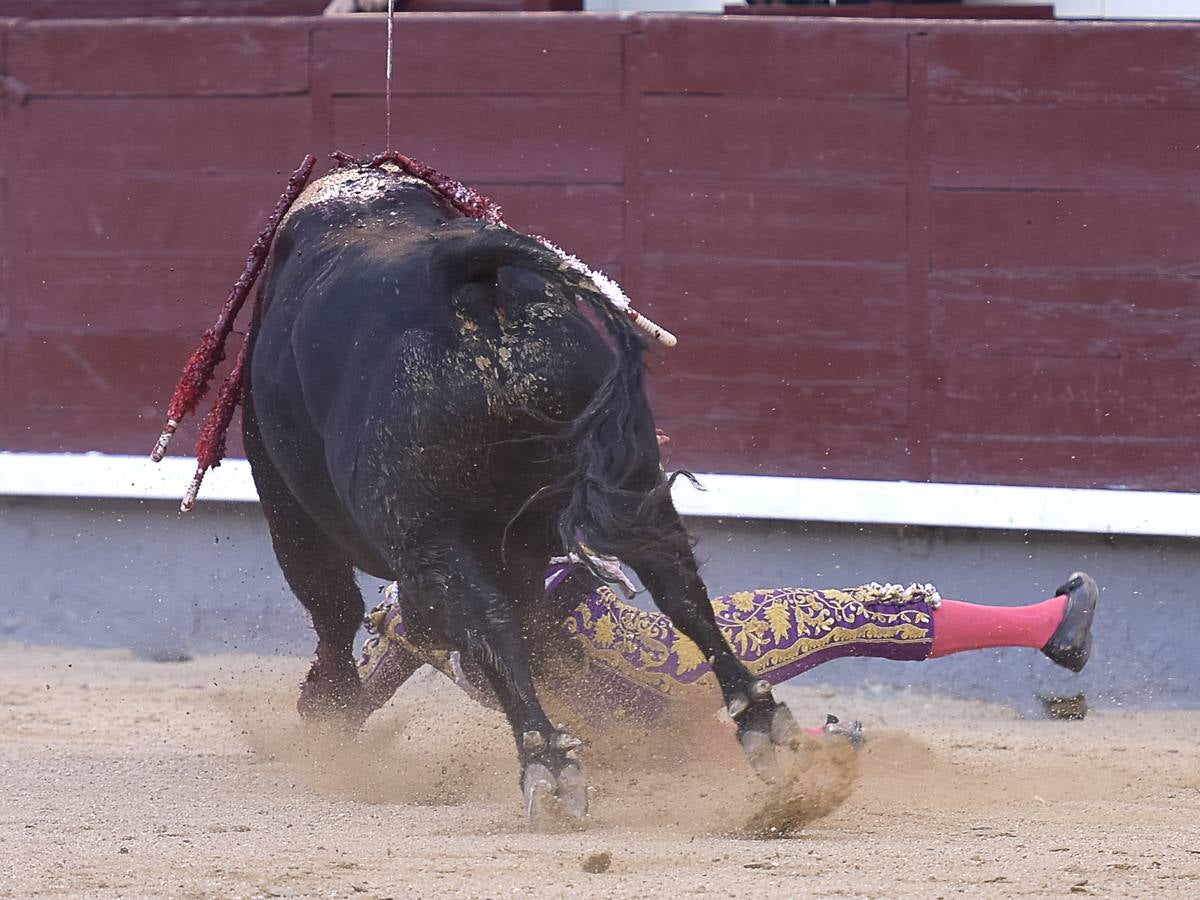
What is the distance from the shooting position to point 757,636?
309 centimetres

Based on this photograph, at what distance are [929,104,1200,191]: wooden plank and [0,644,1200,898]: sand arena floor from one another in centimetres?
128

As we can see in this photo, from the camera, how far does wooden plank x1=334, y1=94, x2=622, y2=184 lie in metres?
4.75

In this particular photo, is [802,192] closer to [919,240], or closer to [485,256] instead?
[919,240]

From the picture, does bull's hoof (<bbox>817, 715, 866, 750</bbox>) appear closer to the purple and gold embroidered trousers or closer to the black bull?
the purple and gold embroidered trousers

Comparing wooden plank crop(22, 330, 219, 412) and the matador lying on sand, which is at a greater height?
the matador lying on sand

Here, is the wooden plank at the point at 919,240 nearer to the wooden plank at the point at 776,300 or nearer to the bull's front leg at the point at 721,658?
the wooden plank at the point at 776,300

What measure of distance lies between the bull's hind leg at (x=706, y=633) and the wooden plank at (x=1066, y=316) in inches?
79.8

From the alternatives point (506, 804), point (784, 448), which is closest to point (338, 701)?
point (506, 804)

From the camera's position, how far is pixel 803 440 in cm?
470

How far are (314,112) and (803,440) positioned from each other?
60.4 inches

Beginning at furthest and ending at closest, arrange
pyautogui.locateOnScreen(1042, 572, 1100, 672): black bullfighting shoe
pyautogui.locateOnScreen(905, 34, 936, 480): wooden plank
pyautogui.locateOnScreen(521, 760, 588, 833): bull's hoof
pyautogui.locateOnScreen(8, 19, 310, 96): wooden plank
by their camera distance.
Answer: pyautogui.locateOnScreen(8, 19, 310, 96): wooden plank, pyautogui.locateOnScreen(905, 34, 936, 480): wooden plank, pyautogui.locateOnScreen(1042, 572, 1100, 672): black bullfighting shoe, pyautogui.locateOnScreen(521, 760, 588, 833): bull's hoof

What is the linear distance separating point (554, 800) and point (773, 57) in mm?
2614

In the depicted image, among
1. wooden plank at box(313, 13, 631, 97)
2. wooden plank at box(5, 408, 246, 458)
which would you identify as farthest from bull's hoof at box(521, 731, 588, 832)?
wooden plank at box(5, 408, 246, 458)

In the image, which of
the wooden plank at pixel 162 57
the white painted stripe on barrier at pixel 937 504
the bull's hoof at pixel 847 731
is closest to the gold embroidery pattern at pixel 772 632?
the bull's hoof at pixel 847 731
